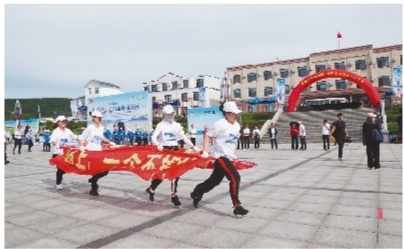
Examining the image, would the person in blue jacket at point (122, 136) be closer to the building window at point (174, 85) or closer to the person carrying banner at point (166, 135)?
the person carrying banner at point (166, 135)

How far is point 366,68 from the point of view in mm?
44656

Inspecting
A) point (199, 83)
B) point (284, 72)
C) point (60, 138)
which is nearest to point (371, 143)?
point (60, 138)

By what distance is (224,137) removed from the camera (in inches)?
190

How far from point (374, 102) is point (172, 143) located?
2804cm

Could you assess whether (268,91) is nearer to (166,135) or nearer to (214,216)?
(166,135)

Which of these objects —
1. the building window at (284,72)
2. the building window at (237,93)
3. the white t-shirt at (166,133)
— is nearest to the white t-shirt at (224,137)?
the white t-shirt at (166,133)

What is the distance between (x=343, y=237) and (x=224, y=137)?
2046 mm

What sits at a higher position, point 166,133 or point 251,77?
point 251,77

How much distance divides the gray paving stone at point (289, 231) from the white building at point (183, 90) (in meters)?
58.3

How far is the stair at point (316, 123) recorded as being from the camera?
80.5ft

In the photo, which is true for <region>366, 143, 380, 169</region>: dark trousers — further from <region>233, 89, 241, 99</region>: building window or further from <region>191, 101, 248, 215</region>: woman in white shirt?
<region>233, 89, 241, 99</region>: building window

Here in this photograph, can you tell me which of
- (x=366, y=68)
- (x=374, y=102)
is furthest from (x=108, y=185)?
(x=366, y=68)

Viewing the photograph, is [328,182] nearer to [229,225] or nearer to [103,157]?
[229,225]

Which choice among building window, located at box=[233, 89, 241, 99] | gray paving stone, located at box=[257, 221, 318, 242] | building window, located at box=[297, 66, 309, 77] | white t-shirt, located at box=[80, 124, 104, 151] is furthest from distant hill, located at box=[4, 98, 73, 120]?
gray paving stone, located at box=[257, 221, 318, 242]
